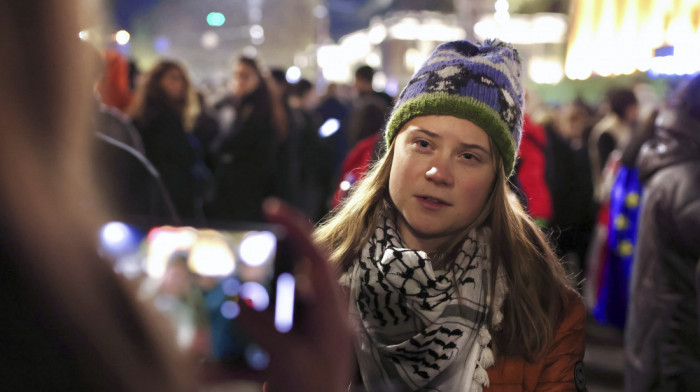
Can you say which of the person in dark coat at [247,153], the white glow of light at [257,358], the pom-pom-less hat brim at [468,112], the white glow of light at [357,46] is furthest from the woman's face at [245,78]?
the white glow of light at [357,46]

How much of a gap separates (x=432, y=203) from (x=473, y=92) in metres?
0.34

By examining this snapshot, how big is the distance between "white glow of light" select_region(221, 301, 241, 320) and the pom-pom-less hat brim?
1.33m

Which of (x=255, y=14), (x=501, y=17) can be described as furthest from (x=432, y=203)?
(x=255, y=14)

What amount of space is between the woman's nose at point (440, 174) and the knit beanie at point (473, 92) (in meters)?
0.17

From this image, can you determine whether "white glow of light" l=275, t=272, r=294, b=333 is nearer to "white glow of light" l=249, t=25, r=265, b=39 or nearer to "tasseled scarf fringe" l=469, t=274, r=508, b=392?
"tasseled scarf fringe" l=469, t=274, r=508, b=392

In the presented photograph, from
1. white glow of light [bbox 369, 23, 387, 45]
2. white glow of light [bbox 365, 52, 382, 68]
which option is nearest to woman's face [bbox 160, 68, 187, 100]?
white glow of light [bbox 369, 23, 387, 45]

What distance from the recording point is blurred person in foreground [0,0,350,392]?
2.34 feet

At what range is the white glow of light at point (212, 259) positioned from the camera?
1030 mm

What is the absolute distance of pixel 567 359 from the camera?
196 centimetres

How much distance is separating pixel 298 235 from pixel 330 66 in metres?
36.7

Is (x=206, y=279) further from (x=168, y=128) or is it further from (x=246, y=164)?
(x=246, y=164)

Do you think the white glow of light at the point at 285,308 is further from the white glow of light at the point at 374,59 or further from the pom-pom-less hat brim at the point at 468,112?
the white glow of light at the point at 374,59

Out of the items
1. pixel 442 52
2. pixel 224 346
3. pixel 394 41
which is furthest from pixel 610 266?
pixel 394 41

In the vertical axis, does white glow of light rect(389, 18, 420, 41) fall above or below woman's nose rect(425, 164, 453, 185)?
below
